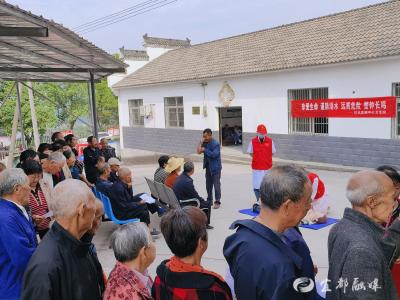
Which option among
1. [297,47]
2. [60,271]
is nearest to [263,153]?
[60,271]

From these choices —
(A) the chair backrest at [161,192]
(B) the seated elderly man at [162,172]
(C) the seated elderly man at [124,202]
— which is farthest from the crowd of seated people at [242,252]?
(B) the seated elderly man at [162,172]

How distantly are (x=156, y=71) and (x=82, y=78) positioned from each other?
8989 millimetres

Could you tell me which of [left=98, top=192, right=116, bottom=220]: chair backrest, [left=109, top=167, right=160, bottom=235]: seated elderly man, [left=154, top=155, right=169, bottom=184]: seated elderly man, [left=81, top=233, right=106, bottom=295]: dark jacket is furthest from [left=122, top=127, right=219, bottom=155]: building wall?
[left=81, top=233, right=106, bottom=295]: dark jacket

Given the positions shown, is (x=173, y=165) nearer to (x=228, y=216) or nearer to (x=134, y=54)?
(x=228, y=216)

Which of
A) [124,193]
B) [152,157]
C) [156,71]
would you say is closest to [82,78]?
[124,193]

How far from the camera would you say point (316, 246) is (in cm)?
548

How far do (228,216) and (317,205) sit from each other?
1.59 meters

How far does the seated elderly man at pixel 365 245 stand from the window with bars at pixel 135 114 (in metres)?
18.2

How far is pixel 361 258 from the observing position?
1750 mm

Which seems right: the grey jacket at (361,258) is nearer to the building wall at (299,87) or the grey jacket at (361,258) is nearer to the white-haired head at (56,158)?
the white-haired head at (56,158)

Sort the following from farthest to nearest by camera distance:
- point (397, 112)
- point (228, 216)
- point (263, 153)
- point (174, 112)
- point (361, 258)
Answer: point (174, 112), point (397, 112), point (263, 153), point (228, 216), point (361, 258)

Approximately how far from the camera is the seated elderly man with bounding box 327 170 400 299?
1727mm

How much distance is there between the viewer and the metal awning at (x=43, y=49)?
166 inches

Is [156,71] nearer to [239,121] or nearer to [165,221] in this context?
[239,121]
